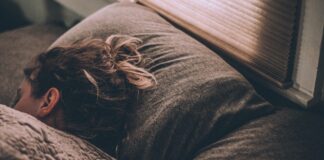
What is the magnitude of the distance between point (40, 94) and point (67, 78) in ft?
0.24

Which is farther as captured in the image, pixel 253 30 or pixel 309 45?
pixel 253 30

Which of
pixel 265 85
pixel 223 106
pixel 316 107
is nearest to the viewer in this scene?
pixel 223 106

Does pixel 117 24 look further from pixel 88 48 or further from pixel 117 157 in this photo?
pixel 117 157

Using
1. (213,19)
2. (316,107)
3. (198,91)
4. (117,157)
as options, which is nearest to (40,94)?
(117,157)

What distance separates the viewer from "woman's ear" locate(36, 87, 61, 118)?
988mm

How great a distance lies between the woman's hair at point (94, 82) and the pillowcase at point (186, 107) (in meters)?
0.03

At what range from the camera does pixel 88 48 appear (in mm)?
1081

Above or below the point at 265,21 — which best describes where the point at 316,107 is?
below

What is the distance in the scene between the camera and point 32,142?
2.39 ft

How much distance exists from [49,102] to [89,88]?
0.30ft

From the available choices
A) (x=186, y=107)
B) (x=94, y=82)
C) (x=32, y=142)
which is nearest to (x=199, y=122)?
(x=186, y=107)

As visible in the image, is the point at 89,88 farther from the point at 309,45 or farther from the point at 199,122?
the point at 309,45

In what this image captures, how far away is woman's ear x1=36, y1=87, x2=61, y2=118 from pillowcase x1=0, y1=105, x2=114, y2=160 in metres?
0.16

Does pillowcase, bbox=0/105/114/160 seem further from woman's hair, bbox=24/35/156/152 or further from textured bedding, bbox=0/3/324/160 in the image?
woman's hair, bbox=24/35/156/152
